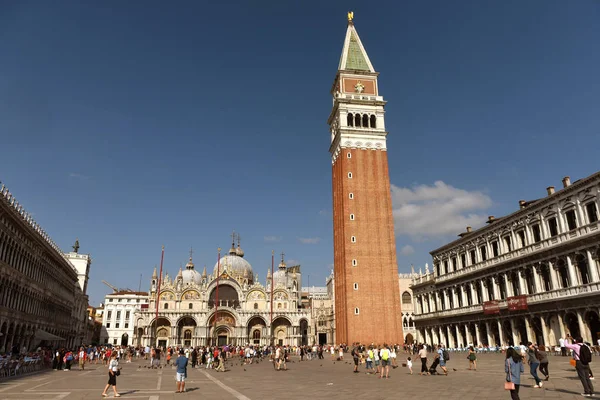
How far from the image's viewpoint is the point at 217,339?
67375mm

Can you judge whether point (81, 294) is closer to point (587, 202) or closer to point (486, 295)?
point (486, 295)

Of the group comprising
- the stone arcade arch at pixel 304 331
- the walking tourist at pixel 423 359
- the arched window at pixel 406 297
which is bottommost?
the walking tourist at pixel 423 359

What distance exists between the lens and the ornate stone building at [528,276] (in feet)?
96.9

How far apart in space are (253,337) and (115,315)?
39.4 meters

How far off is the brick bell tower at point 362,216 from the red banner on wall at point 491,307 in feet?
39.0

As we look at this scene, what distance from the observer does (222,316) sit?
6850cm

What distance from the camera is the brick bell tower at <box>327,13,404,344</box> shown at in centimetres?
4944

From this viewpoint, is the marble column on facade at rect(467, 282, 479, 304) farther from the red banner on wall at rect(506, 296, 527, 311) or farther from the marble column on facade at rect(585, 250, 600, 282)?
the marble column on facade at rect(585, 250, 600, 282)

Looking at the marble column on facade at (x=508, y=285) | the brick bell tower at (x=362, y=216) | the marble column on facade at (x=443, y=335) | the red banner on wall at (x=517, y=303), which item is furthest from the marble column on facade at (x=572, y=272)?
the brick bell tower at (x=362, y=216)

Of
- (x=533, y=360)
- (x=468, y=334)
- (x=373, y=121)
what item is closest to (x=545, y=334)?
(x=468, y=334)

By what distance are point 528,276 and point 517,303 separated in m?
2.30

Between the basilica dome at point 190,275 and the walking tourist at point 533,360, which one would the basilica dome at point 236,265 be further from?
the walking tourist at point 533,360

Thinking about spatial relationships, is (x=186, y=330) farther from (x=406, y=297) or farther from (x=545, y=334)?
(x=545, y=334)

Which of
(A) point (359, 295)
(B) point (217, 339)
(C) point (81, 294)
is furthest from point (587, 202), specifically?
(C) point (81, 294)
